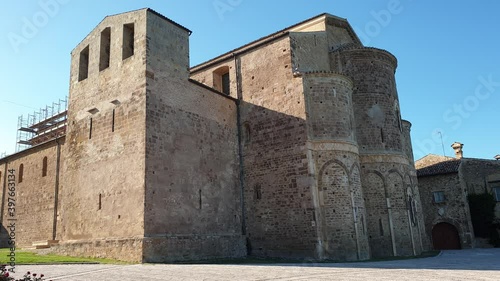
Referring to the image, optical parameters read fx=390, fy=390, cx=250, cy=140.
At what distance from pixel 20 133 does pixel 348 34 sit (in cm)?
2846

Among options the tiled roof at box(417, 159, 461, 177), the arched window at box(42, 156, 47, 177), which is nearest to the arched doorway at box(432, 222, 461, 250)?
the tiled roof at box(417, 159, 461, 177)

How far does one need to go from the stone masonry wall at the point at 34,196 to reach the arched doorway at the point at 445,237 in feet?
87.2

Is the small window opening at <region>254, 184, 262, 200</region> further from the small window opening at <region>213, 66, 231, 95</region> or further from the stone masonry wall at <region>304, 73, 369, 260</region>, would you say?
the small window opening at <region>213, 66, 231, 95</region>

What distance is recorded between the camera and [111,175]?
52.3 ft

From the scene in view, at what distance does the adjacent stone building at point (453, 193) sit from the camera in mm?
29000

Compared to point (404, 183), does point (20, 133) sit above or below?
above

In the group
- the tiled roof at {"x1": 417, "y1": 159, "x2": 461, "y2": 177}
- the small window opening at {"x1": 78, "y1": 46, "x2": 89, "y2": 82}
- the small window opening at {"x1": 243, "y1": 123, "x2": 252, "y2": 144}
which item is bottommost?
the tiled roof at {"x1": 417, "y1": 159, "x2": 461, "y2": 177}

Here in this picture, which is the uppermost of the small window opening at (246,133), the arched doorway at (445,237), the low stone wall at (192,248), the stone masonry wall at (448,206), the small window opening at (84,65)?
the small window opening at (84,65)

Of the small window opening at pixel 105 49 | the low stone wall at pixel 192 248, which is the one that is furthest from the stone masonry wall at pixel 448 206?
the small window opening at pixel 105 49

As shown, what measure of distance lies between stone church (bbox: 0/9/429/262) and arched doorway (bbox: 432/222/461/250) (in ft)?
31.4

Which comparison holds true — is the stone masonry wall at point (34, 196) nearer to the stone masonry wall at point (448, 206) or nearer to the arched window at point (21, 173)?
the arched window at point (21, 173)

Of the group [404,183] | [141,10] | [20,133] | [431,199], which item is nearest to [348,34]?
[404,183]

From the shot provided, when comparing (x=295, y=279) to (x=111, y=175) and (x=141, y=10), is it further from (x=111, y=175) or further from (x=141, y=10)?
(x=141, y=10)

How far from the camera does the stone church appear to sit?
15.6 m
